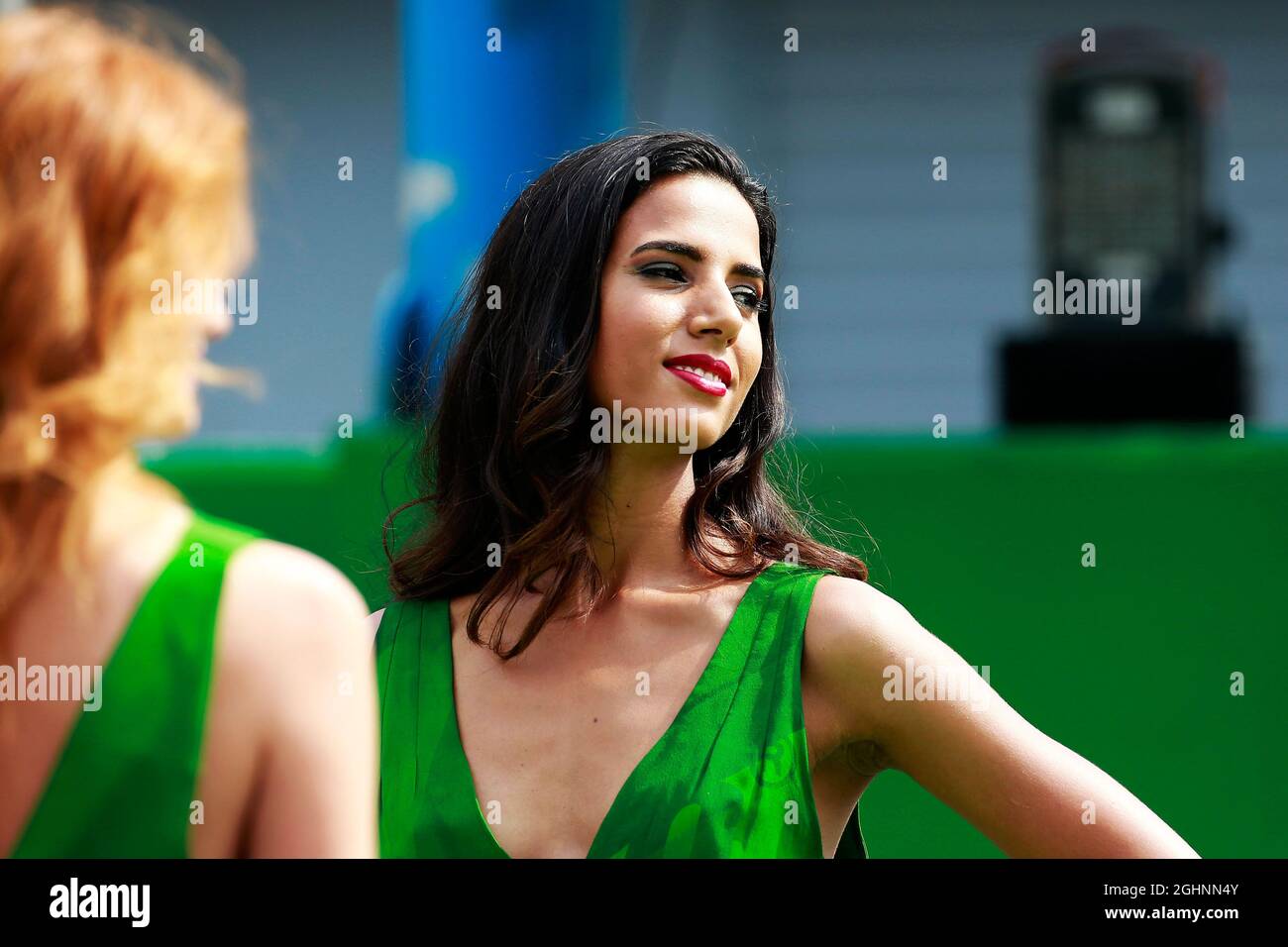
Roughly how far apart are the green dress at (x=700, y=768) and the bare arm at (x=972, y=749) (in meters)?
0.09

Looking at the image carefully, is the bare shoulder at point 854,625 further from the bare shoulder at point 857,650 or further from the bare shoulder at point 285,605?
the bare shoulder at point 285,605

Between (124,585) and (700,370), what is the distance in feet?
3.39

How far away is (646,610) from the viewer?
2.24 metres

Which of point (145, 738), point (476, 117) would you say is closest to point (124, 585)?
point (145, 738)

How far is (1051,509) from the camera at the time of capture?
392cm

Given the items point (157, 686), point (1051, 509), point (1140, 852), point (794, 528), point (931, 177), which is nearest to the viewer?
point (157, 686)

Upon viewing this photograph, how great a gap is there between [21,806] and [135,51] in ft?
2.24

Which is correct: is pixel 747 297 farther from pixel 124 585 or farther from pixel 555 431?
pixel 124 585

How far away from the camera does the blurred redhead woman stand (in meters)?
1.28

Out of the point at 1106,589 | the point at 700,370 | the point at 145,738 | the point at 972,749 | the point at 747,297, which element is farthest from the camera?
the point at 1106,589
